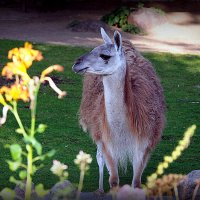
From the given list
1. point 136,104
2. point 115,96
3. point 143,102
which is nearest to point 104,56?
point 115,96

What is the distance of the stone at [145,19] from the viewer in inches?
808

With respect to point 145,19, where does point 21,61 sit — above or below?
above

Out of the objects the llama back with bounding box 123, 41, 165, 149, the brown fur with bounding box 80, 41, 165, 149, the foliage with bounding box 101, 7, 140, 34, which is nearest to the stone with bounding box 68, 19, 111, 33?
the foliage with bounding box 101, 7, 140, 34

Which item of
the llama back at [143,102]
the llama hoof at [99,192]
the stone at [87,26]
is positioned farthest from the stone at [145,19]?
the llama hoof at [99,192]

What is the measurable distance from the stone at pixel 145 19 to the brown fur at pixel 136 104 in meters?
12.8

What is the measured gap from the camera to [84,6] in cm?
2394

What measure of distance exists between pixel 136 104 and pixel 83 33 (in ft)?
42.6

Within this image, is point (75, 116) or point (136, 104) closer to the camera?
point (136, 104)

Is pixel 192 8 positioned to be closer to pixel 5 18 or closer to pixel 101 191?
pixel 5 18

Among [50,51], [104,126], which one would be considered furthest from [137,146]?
[50,51]

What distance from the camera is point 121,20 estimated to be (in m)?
20.4

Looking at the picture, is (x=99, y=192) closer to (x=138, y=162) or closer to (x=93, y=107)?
(x=138, y=162)

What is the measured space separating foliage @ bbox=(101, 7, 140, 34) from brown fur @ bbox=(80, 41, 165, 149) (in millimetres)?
12418

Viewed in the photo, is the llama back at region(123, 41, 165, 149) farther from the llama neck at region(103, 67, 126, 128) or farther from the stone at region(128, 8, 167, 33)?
the stone at region(128, 8, 167, 33)
